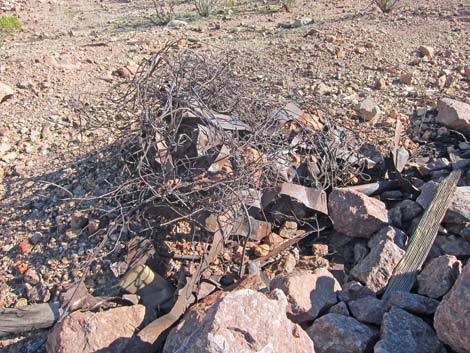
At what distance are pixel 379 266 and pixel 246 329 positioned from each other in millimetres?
1175

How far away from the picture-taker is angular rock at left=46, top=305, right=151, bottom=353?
2.35 metres

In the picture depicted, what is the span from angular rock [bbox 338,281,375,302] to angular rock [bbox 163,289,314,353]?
2.00ft

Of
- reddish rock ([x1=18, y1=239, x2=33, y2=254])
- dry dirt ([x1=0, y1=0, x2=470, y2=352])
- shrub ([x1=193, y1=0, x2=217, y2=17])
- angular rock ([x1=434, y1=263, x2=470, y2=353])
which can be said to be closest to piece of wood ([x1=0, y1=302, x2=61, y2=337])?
dry dirt ([x1=0, y1=0, x2=470, y2=352])

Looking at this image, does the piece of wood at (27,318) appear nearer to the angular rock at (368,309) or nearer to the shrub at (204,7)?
the angular rock at (368,309)

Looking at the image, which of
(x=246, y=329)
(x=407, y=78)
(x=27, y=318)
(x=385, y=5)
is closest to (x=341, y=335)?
(x=246, y=329)

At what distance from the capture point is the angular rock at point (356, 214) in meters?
3.04

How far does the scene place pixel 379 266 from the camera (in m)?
2.77

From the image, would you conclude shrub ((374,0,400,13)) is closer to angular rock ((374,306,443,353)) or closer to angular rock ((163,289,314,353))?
angular rock ((374,306,443,353))

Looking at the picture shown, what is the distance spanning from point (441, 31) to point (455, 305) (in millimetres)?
4690

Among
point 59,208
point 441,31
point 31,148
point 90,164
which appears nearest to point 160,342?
point 59,208

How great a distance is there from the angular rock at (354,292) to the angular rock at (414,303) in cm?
19

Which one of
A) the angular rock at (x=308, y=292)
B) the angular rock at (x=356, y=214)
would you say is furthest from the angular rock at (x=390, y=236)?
the angular rock at (x=308, y=292)

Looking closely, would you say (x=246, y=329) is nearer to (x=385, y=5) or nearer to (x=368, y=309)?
(x=368, y=309)

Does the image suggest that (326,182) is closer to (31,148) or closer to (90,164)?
(90,164)
